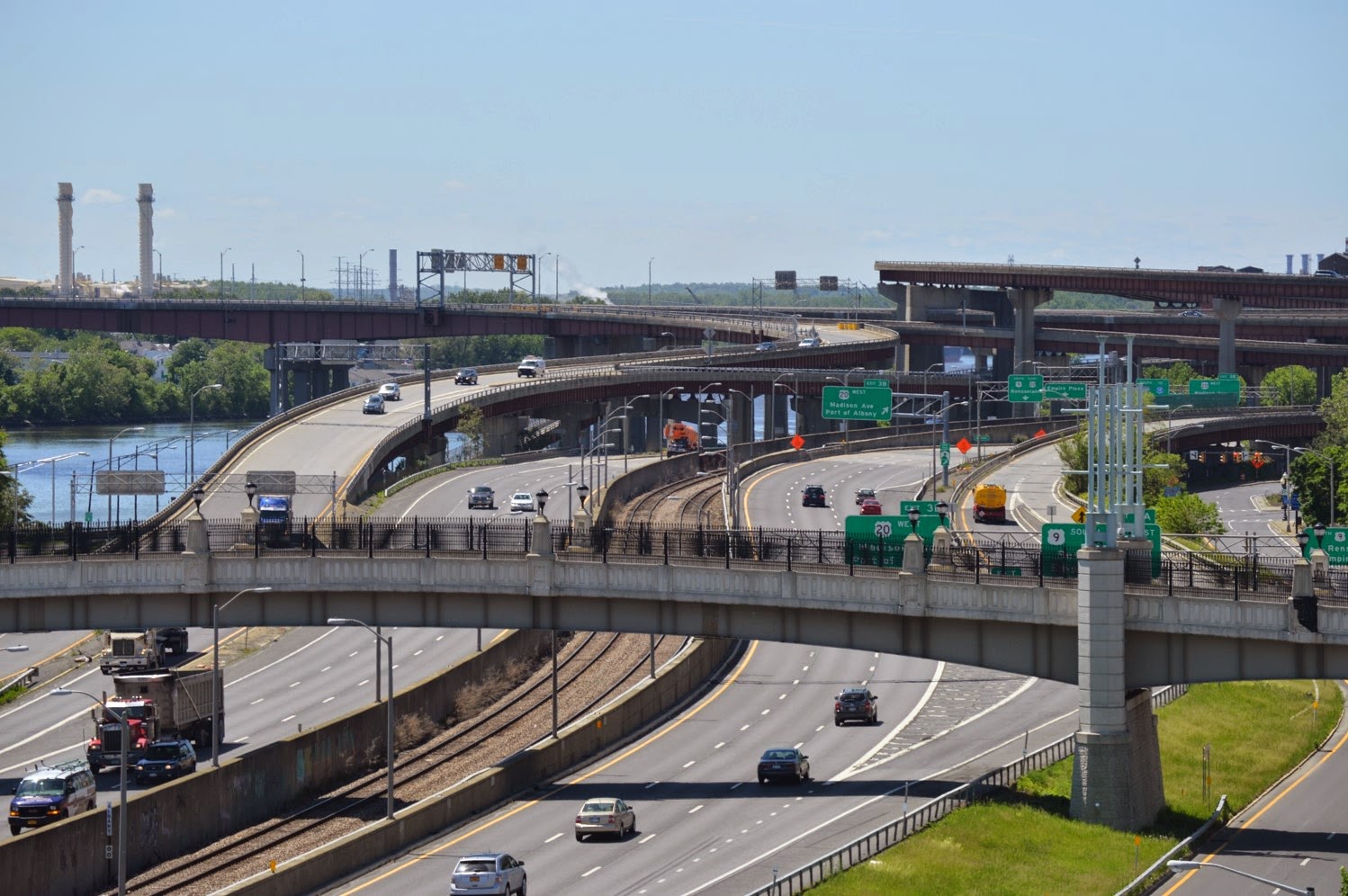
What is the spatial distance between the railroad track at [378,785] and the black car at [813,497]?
3471cm

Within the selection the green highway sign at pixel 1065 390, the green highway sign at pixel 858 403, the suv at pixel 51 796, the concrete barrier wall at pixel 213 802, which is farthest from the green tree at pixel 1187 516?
the suv at pixel 51 796

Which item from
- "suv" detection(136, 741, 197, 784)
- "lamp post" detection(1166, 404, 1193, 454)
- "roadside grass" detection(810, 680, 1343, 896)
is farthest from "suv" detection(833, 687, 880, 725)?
"lamp post" detection(1166, 404, 1193, 454)

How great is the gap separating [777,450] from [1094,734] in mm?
103854

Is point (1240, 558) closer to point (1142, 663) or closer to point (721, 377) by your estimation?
point (1142, 663)

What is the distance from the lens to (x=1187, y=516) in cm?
10619

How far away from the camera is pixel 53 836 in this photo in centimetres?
4950

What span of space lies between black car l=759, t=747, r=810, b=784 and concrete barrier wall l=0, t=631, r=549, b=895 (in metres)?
13.5

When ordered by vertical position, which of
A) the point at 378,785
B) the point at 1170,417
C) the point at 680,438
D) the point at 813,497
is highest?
the point at 1170,417

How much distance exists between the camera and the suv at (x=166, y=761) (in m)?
62.3

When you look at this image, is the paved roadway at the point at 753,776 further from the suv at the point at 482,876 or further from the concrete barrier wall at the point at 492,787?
the suv at the point at 482,876

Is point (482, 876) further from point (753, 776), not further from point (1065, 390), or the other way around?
point (1065, 390)

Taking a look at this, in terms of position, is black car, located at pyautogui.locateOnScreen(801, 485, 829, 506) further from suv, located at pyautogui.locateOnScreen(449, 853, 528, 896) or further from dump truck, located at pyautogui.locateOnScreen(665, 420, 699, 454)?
suv, located at pyautogui.locateOnScreen(449, 853, 528, 896)

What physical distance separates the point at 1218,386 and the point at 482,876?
5427 inches

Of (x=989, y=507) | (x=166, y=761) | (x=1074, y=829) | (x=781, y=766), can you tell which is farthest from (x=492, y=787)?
(x=989, y=507)
